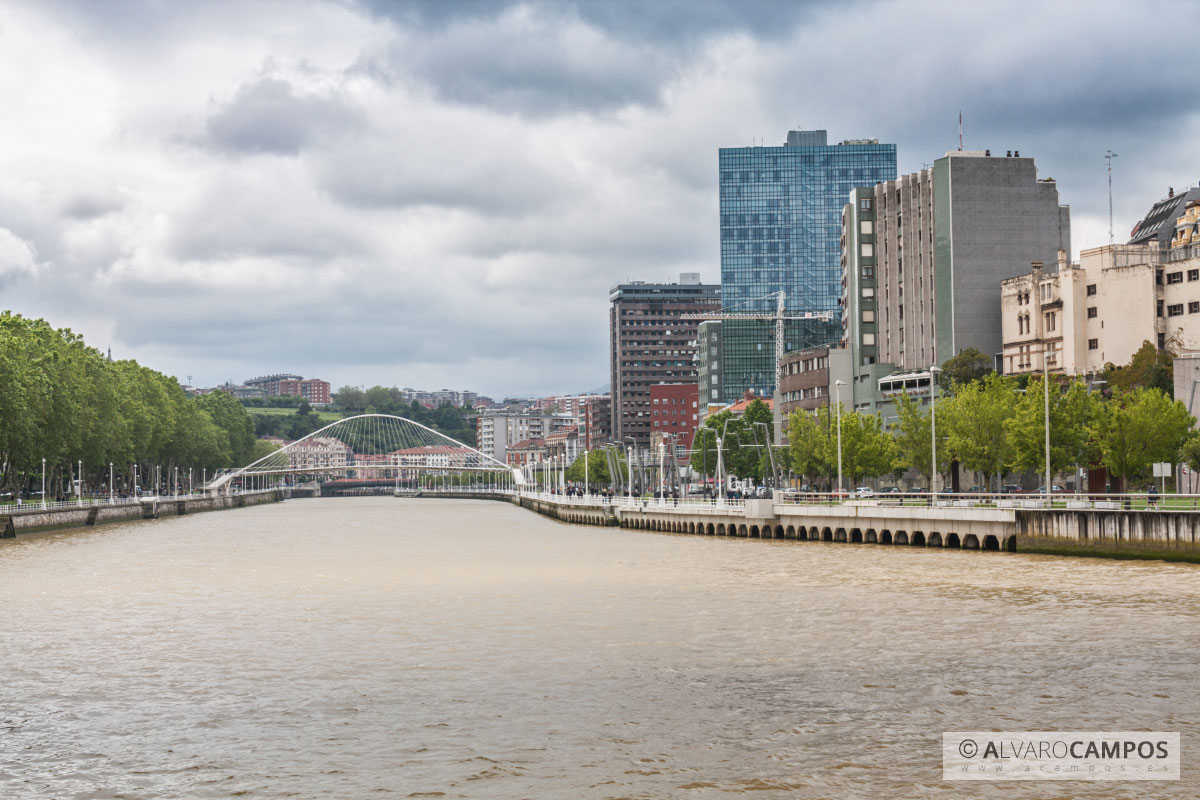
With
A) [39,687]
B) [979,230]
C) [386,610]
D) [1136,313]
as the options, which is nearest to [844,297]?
[979,230]

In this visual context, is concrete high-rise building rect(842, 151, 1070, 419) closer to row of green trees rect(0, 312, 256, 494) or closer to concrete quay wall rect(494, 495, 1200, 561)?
concrete quay wall rect(494, 495, 1200, 561)

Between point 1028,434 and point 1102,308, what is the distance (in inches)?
1747

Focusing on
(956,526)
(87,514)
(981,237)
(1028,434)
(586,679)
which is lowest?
(586,679)

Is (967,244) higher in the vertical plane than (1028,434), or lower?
higher

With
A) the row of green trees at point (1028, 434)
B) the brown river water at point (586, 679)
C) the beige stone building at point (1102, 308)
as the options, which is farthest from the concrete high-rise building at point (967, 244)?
the brown river water at point (586, 679)

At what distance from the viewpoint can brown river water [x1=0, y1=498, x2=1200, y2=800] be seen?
2200cm

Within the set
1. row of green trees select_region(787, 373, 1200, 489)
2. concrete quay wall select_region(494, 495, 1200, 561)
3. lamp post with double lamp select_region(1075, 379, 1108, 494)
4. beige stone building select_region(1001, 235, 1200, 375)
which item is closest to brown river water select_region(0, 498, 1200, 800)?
concrete quay wall select_region(494, 495, 1200, 561)

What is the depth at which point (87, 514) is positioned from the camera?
126m

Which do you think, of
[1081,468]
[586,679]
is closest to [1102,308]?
[1081,468]

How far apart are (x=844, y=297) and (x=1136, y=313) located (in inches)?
2041

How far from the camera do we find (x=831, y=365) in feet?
509

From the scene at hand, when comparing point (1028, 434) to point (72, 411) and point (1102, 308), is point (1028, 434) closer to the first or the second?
point (1102, 308)

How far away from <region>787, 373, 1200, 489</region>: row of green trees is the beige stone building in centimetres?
832

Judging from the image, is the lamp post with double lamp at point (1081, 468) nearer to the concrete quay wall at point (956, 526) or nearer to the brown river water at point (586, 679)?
the concrete quay wall at point (956, 526)
